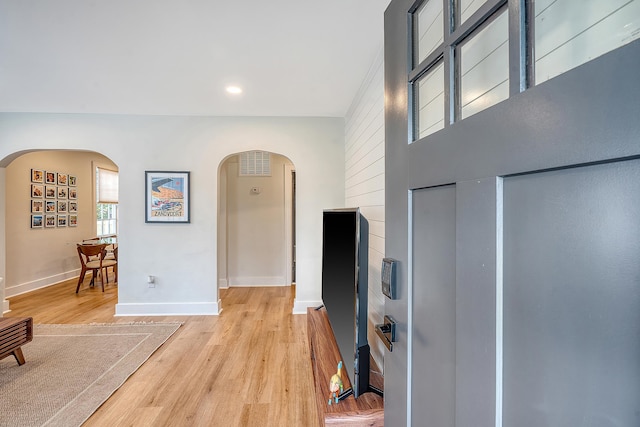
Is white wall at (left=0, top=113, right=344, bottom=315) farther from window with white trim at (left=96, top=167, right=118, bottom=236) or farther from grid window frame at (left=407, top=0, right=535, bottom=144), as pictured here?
grid window frame at (left=407, top=0, right=535, bottom=144)

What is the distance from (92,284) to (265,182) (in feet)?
11.2

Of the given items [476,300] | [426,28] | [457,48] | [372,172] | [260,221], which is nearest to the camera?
[476,300]

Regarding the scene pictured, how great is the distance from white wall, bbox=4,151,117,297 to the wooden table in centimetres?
277

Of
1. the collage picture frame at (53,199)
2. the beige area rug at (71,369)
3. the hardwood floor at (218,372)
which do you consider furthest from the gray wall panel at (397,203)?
the collage picture frame at (53,199)

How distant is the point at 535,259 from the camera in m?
0.47

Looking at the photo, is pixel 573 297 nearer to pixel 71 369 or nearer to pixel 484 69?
pixel 484 69

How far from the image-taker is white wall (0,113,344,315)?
12.1ft

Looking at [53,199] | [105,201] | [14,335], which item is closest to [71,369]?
[14,335]

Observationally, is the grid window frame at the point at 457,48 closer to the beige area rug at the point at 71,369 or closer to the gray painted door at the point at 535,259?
the gray painted door at the point at 535,259

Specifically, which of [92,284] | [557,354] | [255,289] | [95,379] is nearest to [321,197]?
[255,289]

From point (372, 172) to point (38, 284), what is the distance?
579 centimetres

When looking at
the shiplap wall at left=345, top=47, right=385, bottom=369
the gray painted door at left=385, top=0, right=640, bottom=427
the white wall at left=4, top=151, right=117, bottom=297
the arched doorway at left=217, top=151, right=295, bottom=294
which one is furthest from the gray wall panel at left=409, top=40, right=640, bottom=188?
the white wall at left=4, top=151, right=117, bottom=297

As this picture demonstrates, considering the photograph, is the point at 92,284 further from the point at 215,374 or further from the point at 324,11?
the point at 324,11

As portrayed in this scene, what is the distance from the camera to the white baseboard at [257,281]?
5199mm
